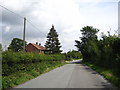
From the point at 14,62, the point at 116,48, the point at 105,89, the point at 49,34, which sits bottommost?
the point at 105,89

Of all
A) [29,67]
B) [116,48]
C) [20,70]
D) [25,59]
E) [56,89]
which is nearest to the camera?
[56,89]

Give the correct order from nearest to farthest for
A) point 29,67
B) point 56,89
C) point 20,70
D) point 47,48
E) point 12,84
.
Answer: point 56,89
point 12,84
point 20,70
point 29,67
point 47,48

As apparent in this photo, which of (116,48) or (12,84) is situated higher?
(116,48)

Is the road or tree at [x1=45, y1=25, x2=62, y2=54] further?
tree at [x1=45, y1=25, x2=62, y2=54]

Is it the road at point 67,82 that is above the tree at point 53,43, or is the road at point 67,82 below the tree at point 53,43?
below

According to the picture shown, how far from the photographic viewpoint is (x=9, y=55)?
15.3 m

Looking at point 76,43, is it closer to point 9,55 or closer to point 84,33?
point 84,33

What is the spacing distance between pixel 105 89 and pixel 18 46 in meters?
74.1

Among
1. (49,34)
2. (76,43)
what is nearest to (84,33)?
(76,43)

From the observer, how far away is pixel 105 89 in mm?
10914

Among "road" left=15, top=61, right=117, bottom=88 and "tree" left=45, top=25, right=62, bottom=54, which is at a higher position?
"tree" left=45, top=25, right=62, bottom=54

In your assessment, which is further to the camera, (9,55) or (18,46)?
(18,46)

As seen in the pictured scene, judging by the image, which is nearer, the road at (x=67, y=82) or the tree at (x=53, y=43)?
the road at (x=67, y=82)

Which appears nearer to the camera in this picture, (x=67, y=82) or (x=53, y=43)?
(x=67, y=82)
